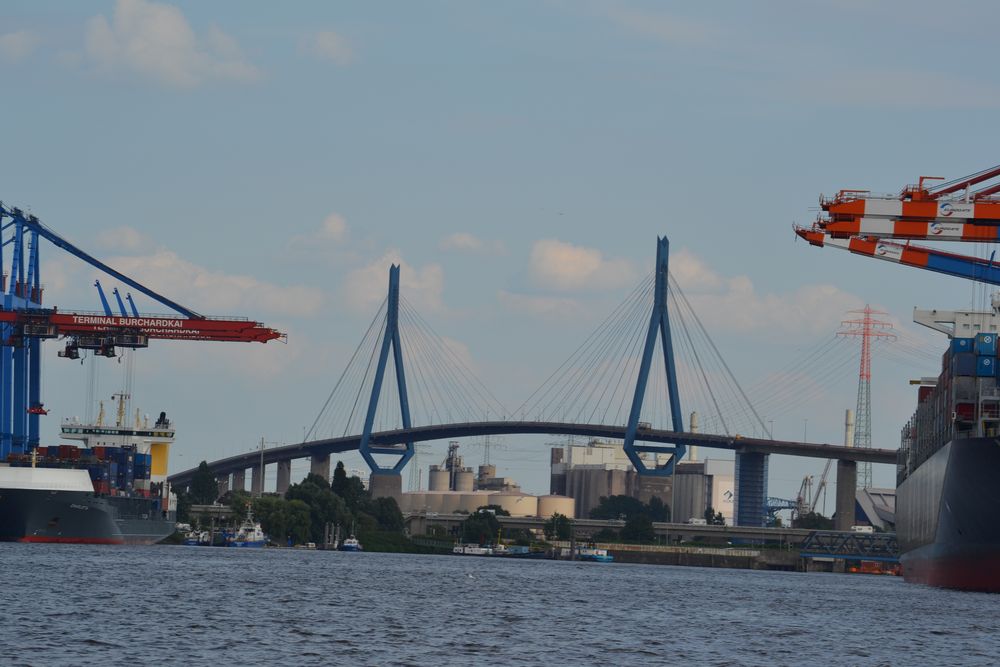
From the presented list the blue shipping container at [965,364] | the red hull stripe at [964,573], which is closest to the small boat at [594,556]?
the red hull stripe at [964,573]

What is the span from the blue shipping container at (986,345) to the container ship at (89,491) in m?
55.6

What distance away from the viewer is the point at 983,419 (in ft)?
168

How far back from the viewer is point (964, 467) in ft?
172

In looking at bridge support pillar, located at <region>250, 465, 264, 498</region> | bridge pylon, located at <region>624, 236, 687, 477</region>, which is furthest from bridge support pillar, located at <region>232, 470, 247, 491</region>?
bridge pylon, located at <region>624, 236, 687, 477</region>

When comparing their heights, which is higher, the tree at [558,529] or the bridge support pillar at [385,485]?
the bridge support pillar at [385,485]

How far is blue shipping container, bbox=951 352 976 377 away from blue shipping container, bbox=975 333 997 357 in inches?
13.6

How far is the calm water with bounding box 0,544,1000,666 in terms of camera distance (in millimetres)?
32250

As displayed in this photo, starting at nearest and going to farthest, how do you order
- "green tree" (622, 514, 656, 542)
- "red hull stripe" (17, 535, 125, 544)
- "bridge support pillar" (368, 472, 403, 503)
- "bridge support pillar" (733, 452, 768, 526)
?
"red hull stripe" (17, 535, 125, 544) < "bridge support pillar" (733, 452, 768, 526) < "bridge support pillar" (368, 472, 403, 503) < "green tree" (622, 514, 656, 542)


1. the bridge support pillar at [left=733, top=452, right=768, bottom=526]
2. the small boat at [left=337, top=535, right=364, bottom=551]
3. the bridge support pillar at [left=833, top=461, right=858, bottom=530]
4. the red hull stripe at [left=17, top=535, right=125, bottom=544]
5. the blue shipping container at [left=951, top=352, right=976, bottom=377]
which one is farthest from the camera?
the bridge support pillar at [left=733, top=452, right=768, bottom=526]

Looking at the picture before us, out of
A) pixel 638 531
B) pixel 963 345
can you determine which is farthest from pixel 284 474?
pixel 963 345

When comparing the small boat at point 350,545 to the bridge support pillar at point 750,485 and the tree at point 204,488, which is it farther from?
the bridge support pillar at point 750,485

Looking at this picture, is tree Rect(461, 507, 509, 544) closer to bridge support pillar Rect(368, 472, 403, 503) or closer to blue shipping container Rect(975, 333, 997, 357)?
bridge support pillar Rect(368, 472, 403, 503)

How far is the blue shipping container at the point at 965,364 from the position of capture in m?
54.7

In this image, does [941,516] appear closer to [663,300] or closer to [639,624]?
[639,624]
